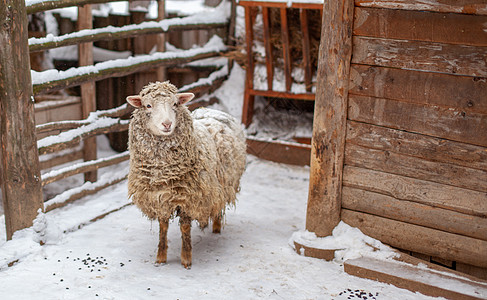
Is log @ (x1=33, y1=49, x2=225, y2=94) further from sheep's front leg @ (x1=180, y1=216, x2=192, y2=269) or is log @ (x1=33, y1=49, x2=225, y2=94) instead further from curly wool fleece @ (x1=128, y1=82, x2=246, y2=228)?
sheep's front leg @ (x1=180, y1=216, x2=192, y2=269)

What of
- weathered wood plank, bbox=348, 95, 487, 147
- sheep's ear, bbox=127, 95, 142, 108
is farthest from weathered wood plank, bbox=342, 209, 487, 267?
sheep's ear, bbox=127, 95, 142, 108

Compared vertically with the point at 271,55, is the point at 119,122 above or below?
below

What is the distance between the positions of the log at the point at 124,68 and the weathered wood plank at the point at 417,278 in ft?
10.6

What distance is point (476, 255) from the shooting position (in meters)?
3.84

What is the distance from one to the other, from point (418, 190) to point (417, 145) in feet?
1.18

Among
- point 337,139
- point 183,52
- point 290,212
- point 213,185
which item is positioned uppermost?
point 183,52

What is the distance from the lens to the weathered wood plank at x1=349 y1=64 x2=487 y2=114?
362cm

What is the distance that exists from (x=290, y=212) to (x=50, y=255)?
8.28 feet

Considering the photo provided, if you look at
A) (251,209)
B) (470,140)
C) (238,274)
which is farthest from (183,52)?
(470,140)

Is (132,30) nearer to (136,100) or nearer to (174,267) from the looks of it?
(136,100)

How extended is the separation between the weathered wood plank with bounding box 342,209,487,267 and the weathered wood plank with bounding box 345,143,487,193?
1.35ft

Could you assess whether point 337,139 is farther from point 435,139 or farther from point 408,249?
point 408,249

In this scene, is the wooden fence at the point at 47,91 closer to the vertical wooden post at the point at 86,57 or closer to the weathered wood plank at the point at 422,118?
the vertical wooden post at the point at 86,57

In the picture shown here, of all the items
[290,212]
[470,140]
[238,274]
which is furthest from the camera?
[290,212]
